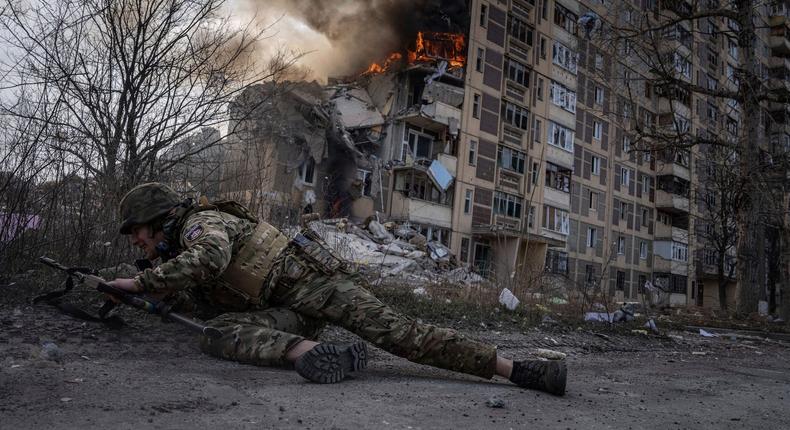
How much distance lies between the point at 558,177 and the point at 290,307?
1158 inches

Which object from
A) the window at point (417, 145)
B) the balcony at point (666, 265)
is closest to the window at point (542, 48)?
the window at point (417, 145)

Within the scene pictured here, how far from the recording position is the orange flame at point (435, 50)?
1037 inches

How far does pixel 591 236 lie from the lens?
33.8m

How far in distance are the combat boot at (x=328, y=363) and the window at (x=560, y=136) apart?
28.8 m

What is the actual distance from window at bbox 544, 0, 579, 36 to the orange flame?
765 cm

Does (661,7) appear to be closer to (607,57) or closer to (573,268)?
(607,57)

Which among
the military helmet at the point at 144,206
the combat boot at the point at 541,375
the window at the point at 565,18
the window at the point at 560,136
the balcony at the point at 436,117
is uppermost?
the window at the point at 565,18

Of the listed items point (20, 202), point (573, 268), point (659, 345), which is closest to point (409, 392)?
point (20, 202)

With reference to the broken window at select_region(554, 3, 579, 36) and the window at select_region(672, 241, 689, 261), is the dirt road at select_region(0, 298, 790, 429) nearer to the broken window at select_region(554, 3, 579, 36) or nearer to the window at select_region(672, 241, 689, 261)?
the broken window at select_region(554, 3, 579, 36)

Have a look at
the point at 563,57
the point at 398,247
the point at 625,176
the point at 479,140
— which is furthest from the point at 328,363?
the point at 625,176

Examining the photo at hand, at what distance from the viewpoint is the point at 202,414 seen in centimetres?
199

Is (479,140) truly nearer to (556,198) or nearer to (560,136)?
(556,198)

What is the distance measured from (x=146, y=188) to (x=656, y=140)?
440 inches

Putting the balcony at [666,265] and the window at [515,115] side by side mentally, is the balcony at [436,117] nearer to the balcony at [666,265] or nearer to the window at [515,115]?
the window at [515,115]
